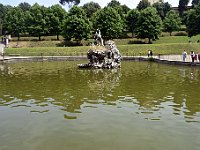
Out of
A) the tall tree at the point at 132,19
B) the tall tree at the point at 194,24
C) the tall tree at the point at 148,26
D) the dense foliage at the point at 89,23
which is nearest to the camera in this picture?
the dense foliage at the point at 89,23

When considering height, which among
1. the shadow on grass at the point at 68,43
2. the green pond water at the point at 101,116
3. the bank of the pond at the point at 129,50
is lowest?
the green pond water at the point at 101,116

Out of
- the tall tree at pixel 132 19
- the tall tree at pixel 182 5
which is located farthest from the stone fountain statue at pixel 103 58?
the tall tree at pixel 182 5

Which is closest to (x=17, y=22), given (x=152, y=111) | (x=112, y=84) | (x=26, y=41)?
(x=26, y=41)

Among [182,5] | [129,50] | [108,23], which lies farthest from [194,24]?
[182,5]

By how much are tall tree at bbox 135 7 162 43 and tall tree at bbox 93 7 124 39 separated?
19.2 feet

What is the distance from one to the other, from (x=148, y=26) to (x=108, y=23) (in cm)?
1118

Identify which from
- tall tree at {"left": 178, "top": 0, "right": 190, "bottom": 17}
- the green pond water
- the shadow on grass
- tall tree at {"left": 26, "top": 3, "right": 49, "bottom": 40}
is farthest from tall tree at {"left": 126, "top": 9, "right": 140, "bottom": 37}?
the green pond water

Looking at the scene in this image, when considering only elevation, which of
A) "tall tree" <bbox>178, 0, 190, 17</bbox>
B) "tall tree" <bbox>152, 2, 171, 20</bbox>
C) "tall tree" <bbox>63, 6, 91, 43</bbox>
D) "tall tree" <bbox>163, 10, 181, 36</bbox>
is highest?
"tall tree" <bbox>178, 0, 190, 17</bbox>

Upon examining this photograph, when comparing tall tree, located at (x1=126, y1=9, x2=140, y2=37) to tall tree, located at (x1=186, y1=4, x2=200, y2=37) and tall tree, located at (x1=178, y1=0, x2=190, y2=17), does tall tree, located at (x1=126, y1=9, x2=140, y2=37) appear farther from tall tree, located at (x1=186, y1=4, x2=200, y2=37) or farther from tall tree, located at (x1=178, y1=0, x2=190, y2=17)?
tall tree, located at (x1=178, y1=0, x2=190, y2=17)

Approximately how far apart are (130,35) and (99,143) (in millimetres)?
90116

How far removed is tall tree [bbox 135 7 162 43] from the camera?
83500mm

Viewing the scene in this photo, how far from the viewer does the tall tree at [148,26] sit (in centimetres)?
8350

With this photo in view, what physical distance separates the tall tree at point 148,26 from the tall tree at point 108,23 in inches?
231

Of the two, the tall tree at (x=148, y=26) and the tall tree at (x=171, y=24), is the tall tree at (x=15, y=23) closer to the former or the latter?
the tall tree at (x=148, y=26)
